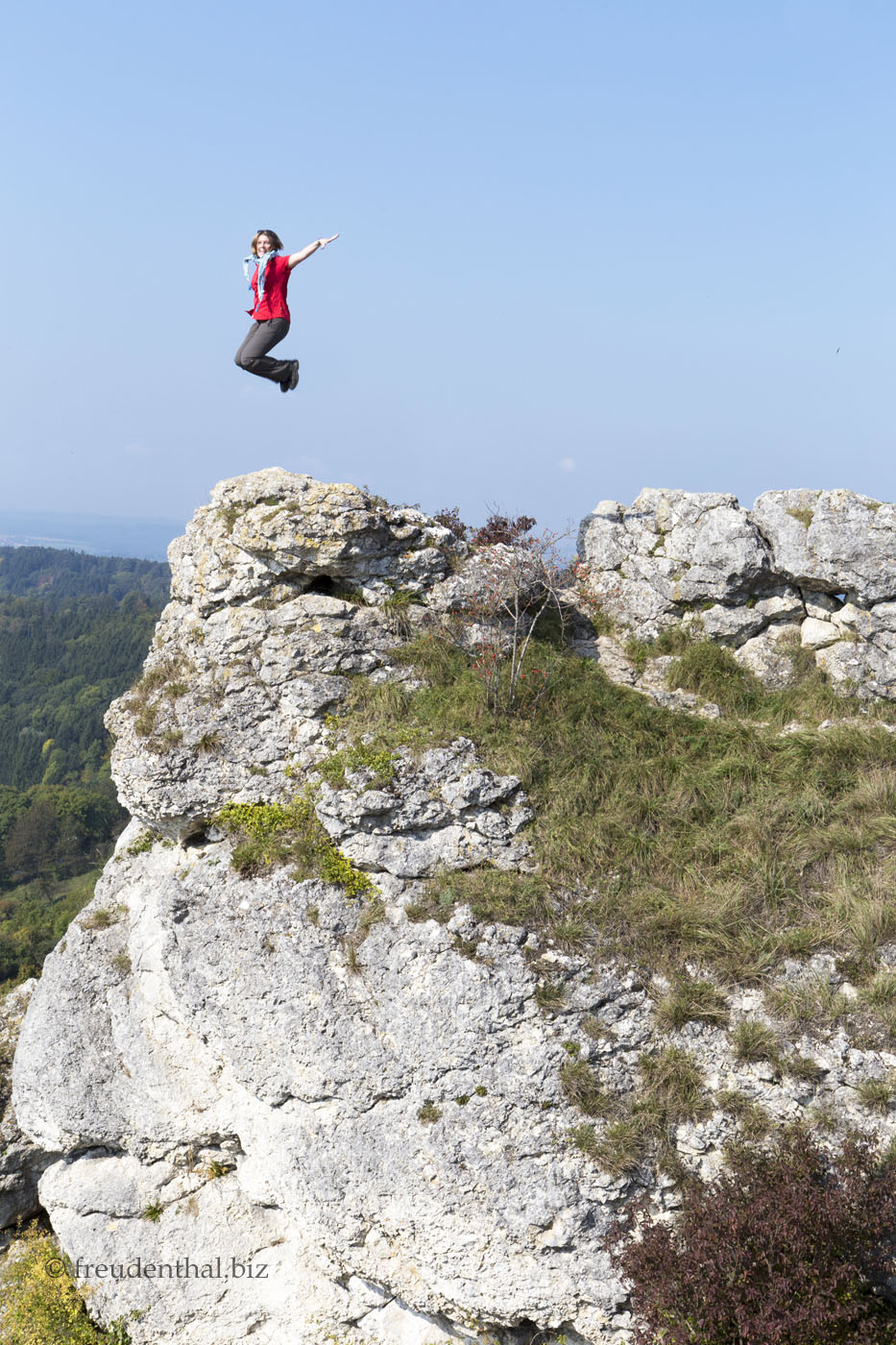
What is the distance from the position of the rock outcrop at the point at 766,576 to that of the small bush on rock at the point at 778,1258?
7.99 m

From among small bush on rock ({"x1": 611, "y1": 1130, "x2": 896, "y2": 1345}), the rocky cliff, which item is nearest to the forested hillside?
the rocky cliff

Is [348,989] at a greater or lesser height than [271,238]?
lesser

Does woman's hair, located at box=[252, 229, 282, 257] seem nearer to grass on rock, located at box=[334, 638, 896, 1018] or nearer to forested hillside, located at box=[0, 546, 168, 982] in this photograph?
grass on rock, located at box=[334, 638, 896, 1018]

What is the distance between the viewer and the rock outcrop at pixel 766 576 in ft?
44.0

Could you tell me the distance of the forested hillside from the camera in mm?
68875

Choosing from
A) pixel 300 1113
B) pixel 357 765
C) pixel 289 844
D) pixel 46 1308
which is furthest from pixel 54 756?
pixel 300 1113

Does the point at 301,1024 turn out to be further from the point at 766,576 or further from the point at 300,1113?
the point at 766,576

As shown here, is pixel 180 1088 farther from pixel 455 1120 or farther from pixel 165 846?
pixel 455 1120

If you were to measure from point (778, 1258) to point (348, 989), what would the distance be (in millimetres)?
5412

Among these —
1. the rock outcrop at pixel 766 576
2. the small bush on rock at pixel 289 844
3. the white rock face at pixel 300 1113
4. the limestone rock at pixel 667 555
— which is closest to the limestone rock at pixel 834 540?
the rock outcrop at pixel 766 576

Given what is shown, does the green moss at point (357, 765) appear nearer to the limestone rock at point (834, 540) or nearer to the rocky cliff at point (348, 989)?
the rocky cliff at point (348, 989)

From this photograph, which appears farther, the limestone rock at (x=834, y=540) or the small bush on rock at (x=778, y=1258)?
the limestone rock at (x=834, y=540)

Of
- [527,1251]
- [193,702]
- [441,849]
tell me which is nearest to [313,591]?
[193,702]

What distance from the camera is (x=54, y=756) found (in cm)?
11275
